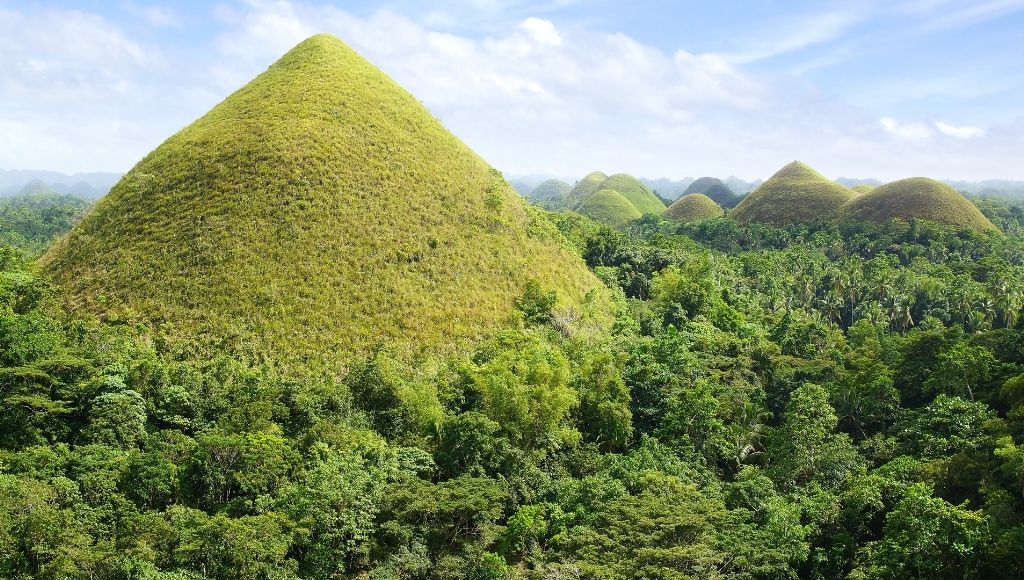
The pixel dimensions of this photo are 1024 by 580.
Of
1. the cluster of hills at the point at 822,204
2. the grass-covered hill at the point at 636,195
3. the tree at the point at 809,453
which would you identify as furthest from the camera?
the grass-covered hill at the point at 636,195

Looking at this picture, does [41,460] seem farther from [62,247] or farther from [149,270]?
[62,247]

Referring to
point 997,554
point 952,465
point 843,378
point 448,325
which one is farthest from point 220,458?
point 843,378

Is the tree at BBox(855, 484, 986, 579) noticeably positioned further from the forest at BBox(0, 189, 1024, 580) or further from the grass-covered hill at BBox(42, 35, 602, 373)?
the grass-covered hill at BBox(42, 35, 602, 373)

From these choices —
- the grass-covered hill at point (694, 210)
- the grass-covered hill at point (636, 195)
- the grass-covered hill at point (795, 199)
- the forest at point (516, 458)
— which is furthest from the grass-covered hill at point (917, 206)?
the grass-covered hill at point (636, 195)

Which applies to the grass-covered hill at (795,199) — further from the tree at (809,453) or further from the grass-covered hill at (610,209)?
the tree at (809,453)

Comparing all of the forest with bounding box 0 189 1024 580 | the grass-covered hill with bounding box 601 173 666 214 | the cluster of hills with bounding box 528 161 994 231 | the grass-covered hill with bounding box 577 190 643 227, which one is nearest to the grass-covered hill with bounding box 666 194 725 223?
the cluster of hills with bounding box 528 161 994 231

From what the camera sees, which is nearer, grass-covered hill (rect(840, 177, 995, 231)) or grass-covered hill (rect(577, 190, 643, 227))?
grass-covered hill (rect(840, 177, 995, 231))
